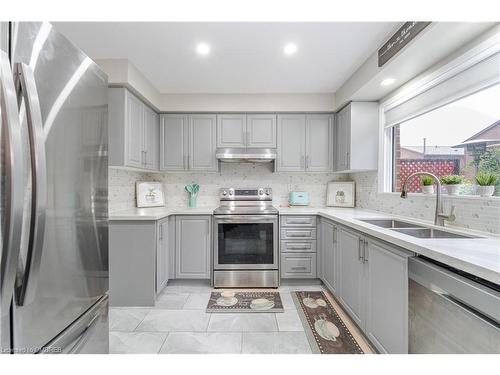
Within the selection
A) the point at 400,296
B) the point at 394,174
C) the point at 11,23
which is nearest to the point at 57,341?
the point at 11,23

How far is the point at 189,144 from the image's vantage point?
3.18 metres

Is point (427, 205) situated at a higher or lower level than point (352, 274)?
higher

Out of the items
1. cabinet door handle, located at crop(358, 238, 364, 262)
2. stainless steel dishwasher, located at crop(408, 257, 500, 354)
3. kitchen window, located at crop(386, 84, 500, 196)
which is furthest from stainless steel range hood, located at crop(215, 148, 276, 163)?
stainless steel dishwasher, located at crop(408, 257, 500, 354)

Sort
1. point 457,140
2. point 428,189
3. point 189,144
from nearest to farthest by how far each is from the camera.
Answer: point 457,140
point 428,189
point 189,144

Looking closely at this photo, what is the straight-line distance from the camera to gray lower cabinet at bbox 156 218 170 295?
96.0 inches

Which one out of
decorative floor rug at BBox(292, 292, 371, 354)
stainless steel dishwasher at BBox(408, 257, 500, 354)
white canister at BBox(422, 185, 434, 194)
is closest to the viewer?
stainless steel dishwasher at BBox(408, 257, 500, 354)

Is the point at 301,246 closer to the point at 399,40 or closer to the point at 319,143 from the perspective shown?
the point at 319,143

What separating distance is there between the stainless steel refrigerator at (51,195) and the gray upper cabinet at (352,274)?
5.67ft

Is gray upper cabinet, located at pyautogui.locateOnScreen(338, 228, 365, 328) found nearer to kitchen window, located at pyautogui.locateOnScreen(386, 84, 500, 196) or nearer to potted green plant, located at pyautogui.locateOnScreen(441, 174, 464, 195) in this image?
potted green plant, located at pyautogui.locateOnScreen(441, 174, 464, 195)

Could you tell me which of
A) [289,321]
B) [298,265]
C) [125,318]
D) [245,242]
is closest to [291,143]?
[245,242]

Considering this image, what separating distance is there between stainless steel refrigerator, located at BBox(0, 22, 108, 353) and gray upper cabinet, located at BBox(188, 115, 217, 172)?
1969 millimetres

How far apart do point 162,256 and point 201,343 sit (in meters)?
1.05

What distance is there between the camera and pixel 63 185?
0.92 metres

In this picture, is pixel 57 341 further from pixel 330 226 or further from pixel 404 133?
pixel 404 133
